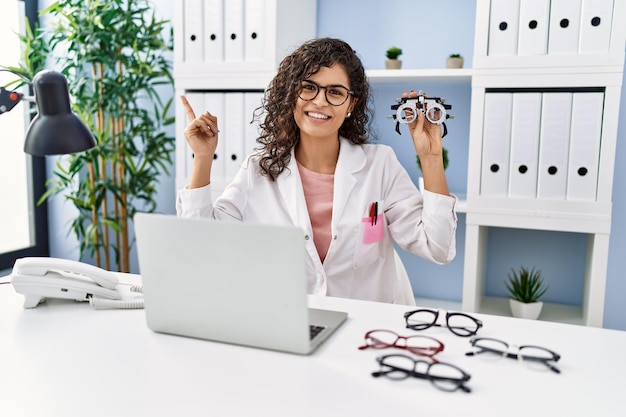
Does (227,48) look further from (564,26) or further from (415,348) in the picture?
(415,348)

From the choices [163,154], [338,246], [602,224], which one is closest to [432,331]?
[338,246]

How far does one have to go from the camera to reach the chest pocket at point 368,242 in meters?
1.61

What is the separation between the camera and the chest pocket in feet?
5.29

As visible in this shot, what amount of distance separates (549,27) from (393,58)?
588 mm

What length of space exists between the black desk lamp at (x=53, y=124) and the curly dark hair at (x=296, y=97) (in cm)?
64

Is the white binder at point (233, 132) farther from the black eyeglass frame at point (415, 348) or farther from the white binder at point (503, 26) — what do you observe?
the black eyeglass frame at point (415, 348)

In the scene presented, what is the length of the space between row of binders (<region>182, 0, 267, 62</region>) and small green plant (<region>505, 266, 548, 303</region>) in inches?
52.1

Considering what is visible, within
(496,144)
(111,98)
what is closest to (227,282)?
(496,144)

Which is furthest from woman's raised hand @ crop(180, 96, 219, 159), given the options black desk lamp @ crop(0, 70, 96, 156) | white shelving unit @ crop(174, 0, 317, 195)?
white shelving unit @ crop(174, 0, 317, 195)

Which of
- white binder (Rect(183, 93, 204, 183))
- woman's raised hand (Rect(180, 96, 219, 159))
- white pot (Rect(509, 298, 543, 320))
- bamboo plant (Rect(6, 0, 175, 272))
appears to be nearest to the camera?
woman's raised hand (Rect(180, 96, 219, 159))

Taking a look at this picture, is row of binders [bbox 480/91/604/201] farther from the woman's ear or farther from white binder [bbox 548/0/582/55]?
the woman's ear

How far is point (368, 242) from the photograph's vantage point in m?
1.62

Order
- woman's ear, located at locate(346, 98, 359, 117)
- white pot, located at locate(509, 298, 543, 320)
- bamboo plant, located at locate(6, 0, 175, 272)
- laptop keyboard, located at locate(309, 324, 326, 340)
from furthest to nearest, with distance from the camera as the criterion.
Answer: bamboo plant, located at locate(6, 0, 175, 272) < white pot, located at locate(509, 298, 543, 320) < woman's ear, located at locate(346, 98, 359, 117) < laptop keyboard, located at locate(309, 324, 326, 340)

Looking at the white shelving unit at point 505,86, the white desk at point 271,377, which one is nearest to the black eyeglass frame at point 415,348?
the white desk at point 271,377
